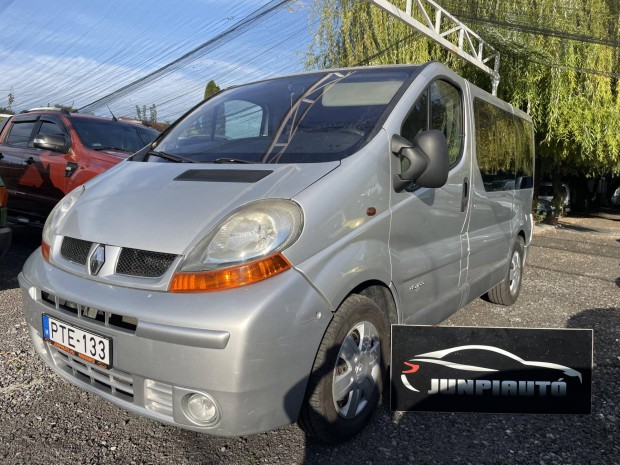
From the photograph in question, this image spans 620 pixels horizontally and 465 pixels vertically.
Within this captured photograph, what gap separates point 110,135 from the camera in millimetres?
6453

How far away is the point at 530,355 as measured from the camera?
2.64 m

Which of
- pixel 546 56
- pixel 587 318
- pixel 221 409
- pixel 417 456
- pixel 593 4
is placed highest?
pixel 593 4

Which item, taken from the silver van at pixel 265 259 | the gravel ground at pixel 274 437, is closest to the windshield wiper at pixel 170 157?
the silver van at pixel 265 259

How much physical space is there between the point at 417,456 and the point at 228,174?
63.4 inches

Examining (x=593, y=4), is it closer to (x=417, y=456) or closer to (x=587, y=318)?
(x=587, y=318)

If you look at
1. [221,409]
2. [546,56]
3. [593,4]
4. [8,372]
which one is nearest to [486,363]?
[221,409]

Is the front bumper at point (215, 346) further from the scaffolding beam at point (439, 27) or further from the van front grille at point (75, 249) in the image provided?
the scaffolding beam at point (439, 27)

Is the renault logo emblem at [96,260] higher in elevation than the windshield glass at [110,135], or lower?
lower

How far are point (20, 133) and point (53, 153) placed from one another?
120 centimetres

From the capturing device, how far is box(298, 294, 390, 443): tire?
2.18 m

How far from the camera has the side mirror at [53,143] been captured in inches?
221

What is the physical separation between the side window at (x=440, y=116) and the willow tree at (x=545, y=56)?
704 centimetres

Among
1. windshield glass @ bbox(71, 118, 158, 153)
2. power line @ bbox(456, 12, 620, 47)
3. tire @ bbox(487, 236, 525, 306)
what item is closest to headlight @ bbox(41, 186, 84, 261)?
windshield glass @ bbox(71, 118, 158, 153)

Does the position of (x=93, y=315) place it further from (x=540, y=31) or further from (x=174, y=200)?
(x=540, y=31)
